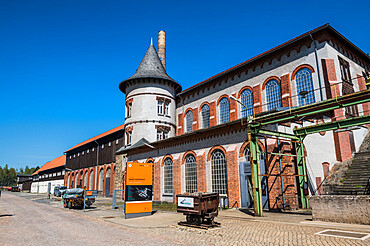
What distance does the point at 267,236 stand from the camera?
895cm

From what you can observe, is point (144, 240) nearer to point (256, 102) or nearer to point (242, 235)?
point (242, 235)

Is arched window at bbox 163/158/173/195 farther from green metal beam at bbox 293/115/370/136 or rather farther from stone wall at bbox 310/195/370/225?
stone wall at bbox 310/195/370/225

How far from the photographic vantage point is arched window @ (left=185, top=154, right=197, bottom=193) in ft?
72.7

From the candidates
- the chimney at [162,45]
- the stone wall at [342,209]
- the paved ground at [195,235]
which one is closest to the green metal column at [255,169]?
the paved ground at [195,235]

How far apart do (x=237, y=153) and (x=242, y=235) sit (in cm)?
971

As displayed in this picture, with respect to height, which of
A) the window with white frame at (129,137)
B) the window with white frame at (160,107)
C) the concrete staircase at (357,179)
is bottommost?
the concrete staircase at (357,179)

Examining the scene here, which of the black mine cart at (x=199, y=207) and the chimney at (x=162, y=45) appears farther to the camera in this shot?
the chimney at (x=162, y=45)

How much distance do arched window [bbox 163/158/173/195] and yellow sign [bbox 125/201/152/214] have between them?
8671 millimetres

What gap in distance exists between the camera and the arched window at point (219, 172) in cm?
1961

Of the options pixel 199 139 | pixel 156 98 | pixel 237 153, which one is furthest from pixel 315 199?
pixel 156 98

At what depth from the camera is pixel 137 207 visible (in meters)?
15.6

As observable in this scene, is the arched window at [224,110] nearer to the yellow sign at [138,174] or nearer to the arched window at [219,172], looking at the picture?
the arched window at [219,172]

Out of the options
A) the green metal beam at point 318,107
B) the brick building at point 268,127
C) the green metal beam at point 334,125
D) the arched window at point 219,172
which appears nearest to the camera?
the green metal beam at point 318,107

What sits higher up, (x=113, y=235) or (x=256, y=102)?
(x=256, y=102)
